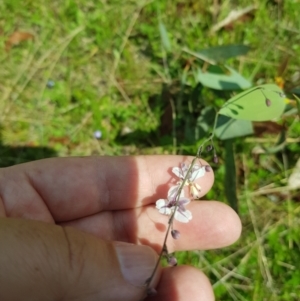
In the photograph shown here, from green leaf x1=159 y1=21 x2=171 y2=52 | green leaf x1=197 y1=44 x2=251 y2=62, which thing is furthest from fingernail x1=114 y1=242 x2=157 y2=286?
green leaf x1=159 y1=21 x2=171 y2=52

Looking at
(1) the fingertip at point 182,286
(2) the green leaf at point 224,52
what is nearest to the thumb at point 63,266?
(1) the fingertip at point 182,286

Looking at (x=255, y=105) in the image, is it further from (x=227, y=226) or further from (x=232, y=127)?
(x=227, y=226)

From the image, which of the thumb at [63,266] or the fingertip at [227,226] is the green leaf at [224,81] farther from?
the thumb at [63,266]

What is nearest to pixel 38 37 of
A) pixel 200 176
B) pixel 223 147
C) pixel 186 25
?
pixel 186 25

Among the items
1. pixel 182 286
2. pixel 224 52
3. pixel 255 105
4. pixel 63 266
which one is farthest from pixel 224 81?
pixel 63 266

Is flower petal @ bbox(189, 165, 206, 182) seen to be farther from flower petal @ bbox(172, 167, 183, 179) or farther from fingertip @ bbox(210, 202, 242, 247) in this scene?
fingertip @ bbox(210, 202, 242, 247)
